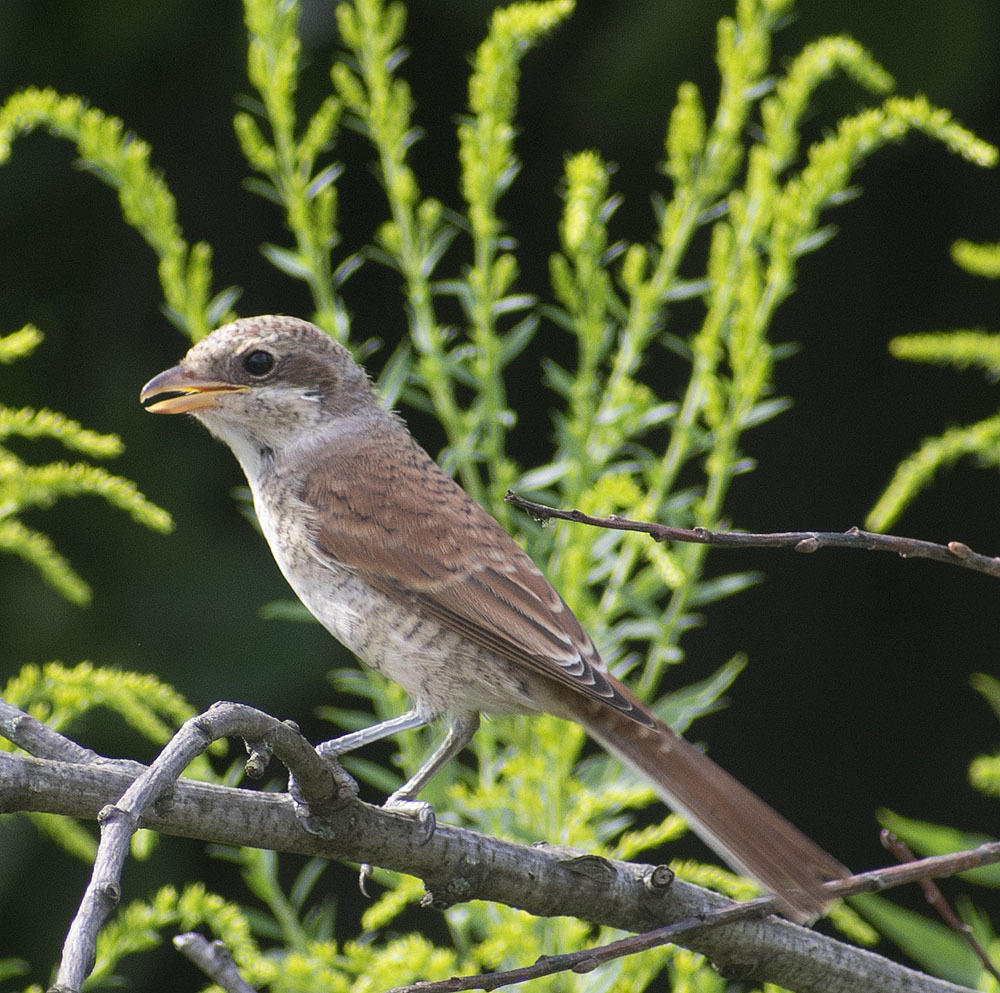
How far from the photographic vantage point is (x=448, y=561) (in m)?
2.41

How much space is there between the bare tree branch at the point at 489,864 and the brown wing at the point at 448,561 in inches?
13.8

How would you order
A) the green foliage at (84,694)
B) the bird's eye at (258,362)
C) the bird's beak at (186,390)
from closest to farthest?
the green foliage at (84,694)
the bird's beak at (186,390)
the bird's eye at (258,362)

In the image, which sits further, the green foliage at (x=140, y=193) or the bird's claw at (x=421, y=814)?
the green foliage at (x=140, y=193)

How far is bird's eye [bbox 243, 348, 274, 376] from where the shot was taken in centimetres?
272

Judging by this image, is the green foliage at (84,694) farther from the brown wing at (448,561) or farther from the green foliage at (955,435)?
the green foliage at (955,435)

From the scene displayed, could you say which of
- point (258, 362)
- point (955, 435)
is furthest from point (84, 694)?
point (955, 435)

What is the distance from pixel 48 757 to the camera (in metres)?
1.56

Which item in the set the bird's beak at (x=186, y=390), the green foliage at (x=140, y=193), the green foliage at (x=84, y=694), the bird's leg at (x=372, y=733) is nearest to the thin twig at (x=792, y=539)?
the green foliage at (x=84, y=694)

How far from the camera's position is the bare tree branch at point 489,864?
1.46m

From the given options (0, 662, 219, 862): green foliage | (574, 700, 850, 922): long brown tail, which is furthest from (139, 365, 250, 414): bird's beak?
(574, 700, 850, 922): long brown tail

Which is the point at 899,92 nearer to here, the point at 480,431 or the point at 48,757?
the point at 480,431

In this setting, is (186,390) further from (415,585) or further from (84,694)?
(84,694)

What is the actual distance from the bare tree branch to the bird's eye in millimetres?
1225

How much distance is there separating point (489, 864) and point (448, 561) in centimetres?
75
